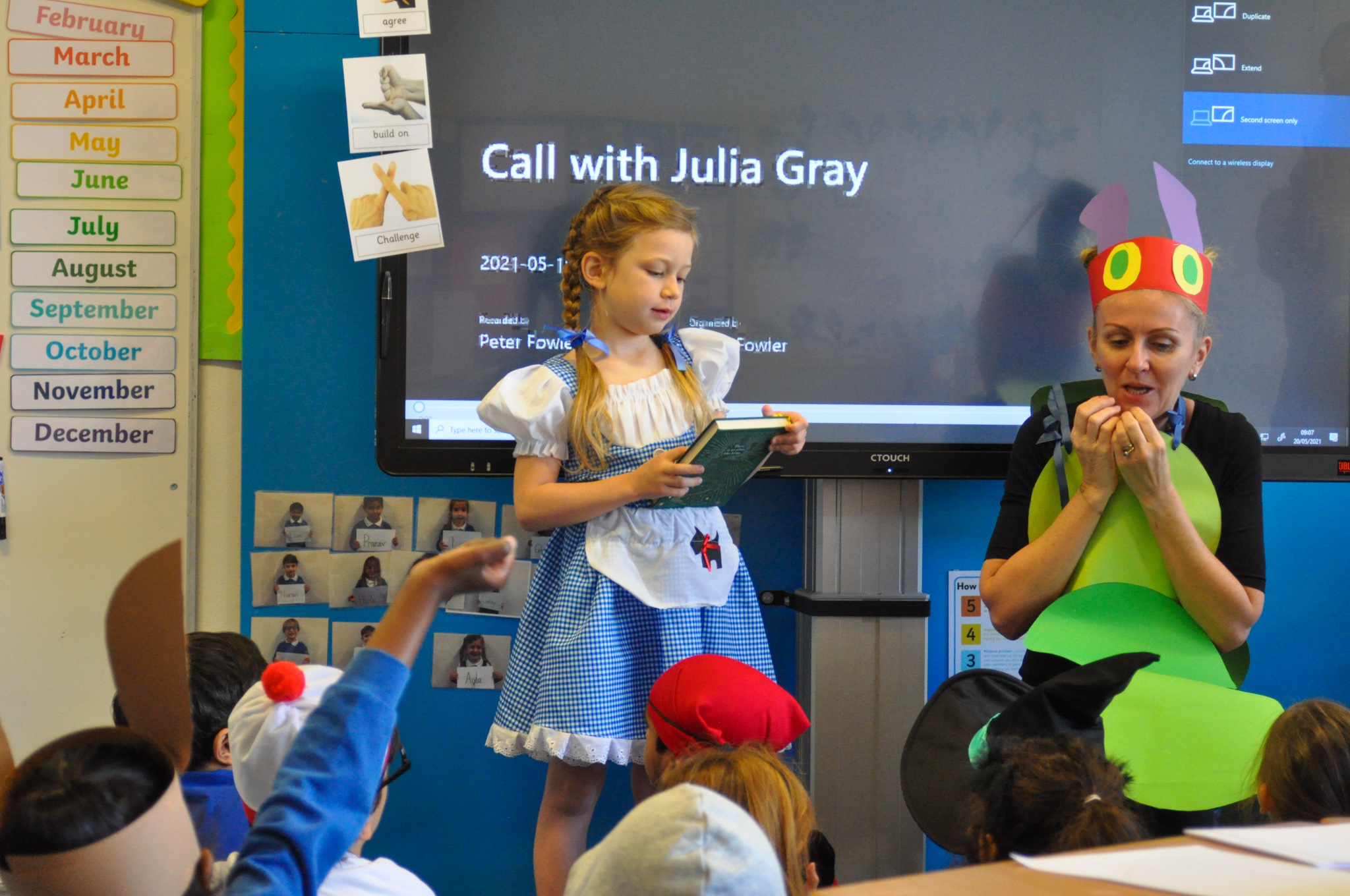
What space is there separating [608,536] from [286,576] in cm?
83

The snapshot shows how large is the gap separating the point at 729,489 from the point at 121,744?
3.53 feet

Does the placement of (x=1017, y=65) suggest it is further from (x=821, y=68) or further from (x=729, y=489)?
(x=729, y=489)

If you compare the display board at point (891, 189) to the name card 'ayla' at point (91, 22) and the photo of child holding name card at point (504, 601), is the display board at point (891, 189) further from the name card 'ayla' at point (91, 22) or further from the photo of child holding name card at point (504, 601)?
the name card 'ayla' at point (91, 22)

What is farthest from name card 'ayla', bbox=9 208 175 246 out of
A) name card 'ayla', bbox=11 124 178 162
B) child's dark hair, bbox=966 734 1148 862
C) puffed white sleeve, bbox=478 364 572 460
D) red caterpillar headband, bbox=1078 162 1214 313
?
child's dark hair, bbox=966 734 1148 862

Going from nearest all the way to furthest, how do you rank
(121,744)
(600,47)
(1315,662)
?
(121,744), (600,47), (1315,662)

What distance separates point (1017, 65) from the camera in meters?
2.02

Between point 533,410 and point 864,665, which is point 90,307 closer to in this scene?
point 533,410

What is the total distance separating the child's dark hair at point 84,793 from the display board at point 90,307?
5.02ft

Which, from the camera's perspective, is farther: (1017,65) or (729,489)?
(1017,65)

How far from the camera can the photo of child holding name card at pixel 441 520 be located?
82.1 inches

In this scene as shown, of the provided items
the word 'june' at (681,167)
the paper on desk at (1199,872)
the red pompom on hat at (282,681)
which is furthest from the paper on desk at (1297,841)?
the word 'june' at (681,167)

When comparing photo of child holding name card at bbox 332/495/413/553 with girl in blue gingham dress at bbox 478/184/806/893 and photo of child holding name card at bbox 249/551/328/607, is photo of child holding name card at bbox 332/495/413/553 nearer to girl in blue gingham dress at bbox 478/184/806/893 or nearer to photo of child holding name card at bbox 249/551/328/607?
photo of child holding name card at bbox 249/551/328/607

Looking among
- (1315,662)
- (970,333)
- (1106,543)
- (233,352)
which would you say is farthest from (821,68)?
(1315,662)

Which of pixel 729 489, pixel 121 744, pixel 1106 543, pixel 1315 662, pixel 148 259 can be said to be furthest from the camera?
pixel 1315 662
